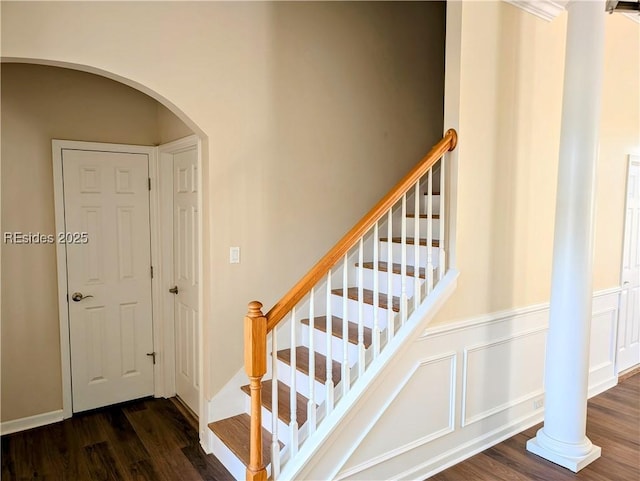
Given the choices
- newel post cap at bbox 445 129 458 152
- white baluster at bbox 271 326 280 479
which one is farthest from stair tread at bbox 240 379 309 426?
newel post cap at bbox 445 129 458 152

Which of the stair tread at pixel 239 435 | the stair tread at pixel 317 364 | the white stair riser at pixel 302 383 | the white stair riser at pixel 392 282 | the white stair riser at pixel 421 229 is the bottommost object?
the stair tread at pixel 239 435

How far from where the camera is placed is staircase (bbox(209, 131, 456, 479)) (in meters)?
2.05

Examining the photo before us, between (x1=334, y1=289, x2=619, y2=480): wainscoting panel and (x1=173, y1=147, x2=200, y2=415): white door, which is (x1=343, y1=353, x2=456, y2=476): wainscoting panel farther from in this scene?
(x1=173, y1=147, x2=200, y2=415): white door

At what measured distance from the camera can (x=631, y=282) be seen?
162 inches

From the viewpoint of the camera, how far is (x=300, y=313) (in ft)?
10.3

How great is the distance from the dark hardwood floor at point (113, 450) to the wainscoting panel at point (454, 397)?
38.9 inches

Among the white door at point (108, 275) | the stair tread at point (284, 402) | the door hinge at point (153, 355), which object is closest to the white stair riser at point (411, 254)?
the stair tread at point (284, 402)

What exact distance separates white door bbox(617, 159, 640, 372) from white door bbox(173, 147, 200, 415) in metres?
3.69

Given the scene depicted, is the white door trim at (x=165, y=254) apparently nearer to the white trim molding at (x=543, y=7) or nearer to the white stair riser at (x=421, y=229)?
the white stair riser at (x=421, y=229)

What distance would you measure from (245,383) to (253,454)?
882 millimetres

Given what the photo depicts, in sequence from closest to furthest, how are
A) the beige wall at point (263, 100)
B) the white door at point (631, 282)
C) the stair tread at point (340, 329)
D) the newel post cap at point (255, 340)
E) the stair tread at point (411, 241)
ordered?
the newel post cap at point (255, 340), the beige wall at point (263, 100), the stair tread at point (340, 329), the stair tread at point (411, 241), the white door at point (631, 282)

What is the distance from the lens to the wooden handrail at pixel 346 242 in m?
2.03

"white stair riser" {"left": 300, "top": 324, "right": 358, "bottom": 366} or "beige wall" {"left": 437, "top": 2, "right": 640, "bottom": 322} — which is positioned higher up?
"beige wall" {"left": 437, "top": 2, "right": 640, "bottom": 322}

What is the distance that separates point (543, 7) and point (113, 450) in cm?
402
